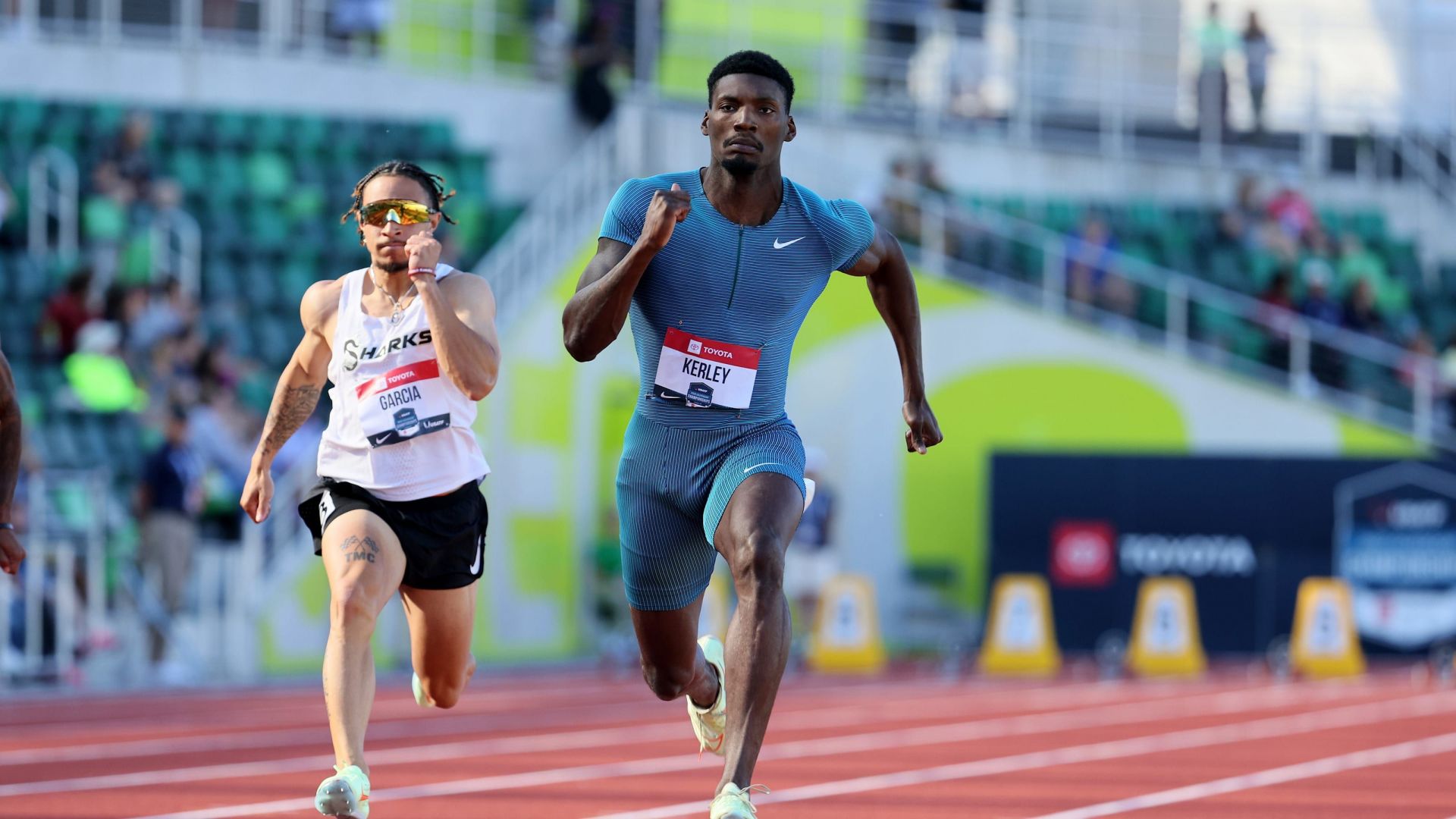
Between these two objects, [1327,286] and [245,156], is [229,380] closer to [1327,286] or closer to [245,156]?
[245,156]

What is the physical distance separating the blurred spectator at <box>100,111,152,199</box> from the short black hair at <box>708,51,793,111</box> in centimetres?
1303

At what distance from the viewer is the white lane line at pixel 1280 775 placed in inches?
343

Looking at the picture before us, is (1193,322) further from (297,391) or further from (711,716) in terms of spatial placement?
(297,391)

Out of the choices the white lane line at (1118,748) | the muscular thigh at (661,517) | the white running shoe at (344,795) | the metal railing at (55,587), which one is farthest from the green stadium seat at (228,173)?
the white running shoe at (344,795)

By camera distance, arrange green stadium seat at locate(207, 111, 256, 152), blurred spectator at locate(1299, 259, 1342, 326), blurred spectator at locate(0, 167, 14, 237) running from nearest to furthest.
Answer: blurred spectator at locate(0, 167, 14, 237), green stadium seat at locate(207, 111, 256, 152), blurred spectator at locate(1299, 259, 1342, 326)

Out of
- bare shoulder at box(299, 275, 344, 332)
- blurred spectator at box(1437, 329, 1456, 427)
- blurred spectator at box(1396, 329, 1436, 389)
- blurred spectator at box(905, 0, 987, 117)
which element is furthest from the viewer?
blurred spectator at box(905, 0, 987, 117)

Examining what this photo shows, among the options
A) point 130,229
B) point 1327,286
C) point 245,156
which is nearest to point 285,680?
point 130,229

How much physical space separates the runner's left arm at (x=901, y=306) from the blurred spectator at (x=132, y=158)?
1272 centimetres

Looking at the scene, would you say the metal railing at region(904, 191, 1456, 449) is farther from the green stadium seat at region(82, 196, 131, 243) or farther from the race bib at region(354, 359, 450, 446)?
the race bib at region(354, 359, 450, 446)

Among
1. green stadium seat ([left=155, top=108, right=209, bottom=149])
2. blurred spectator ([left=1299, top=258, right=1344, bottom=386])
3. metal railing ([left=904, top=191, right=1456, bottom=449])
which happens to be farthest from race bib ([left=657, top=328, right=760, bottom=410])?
blurred spectator ([left=1299, top=258, right=1344, bottom=386])

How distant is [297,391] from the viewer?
7242 millimetres

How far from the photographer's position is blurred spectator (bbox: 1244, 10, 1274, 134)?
26.0m

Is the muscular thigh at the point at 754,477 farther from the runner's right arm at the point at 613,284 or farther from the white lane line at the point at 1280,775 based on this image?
the white lane line at the point at 1280,775

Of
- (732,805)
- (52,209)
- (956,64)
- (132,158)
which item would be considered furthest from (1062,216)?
(732,805)
